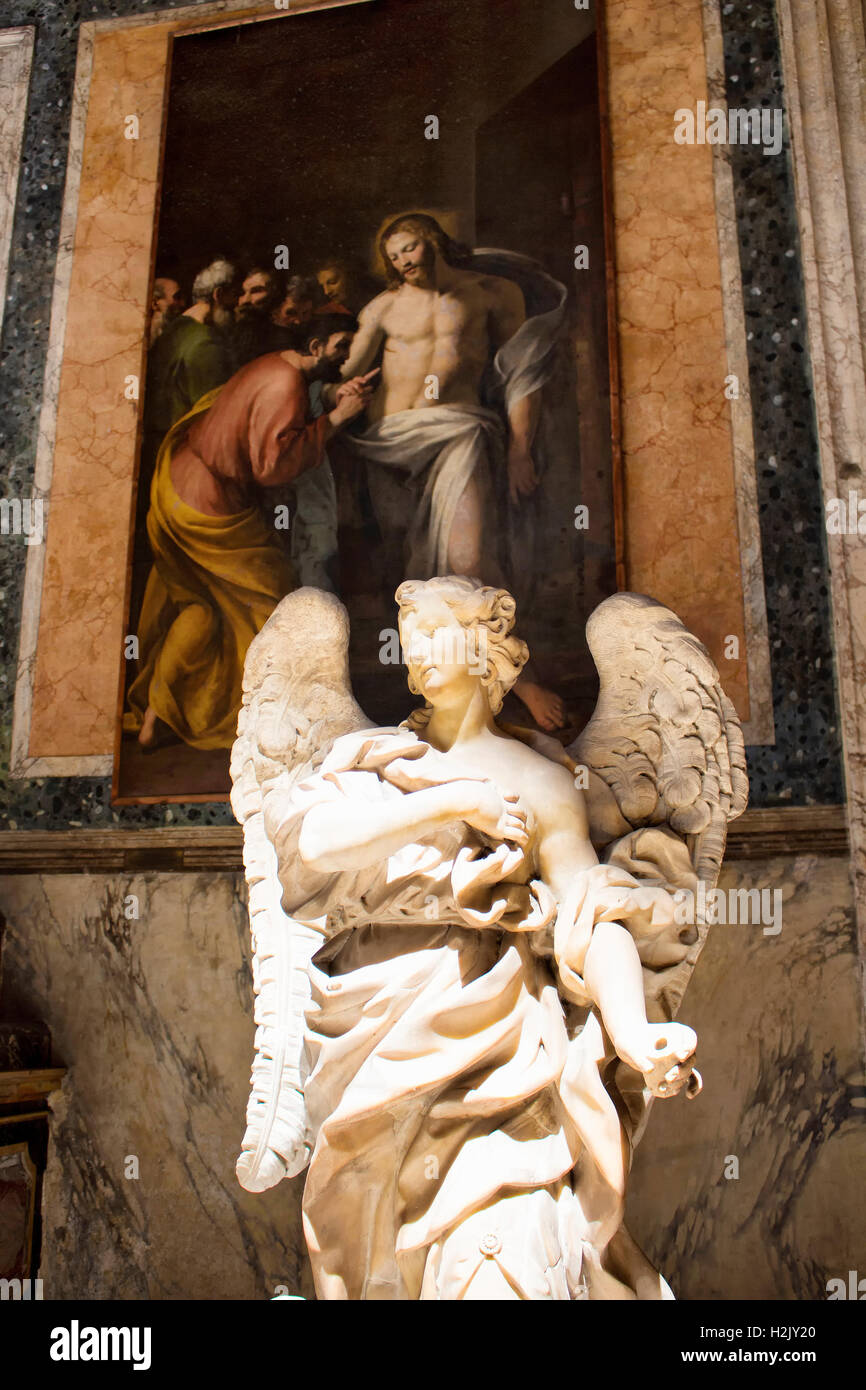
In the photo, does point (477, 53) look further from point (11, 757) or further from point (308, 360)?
point (11, 757)

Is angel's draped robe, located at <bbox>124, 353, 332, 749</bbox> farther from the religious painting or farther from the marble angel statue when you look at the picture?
the marble angel statue

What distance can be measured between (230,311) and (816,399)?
2541 millimetres

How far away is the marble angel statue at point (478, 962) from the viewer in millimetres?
2967

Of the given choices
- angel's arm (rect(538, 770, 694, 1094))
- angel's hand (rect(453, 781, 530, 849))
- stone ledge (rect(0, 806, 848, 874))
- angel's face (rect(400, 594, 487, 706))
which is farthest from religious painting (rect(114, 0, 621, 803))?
angel's hand (rect(453, 781, 530, 849))

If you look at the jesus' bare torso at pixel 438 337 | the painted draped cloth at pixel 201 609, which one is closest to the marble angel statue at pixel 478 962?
the painted draped cloth at pixel 201 609

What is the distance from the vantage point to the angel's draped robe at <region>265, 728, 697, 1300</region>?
2.95m

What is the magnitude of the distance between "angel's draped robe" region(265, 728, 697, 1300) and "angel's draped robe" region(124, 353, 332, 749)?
205cm

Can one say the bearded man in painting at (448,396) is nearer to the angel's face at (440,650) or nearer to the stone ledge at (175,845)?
the stone ledge at (175,845)

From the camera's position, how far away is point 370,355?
5.59m

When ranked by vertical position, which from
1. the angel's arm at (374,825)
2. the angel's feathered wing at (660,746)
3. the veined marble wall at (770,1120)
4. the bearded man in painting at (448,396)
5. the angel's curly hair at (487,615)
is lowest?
the veined marble wall at (770,1120)

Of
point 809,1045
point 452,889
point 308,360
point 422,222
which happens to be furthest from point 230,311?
point 809,1045

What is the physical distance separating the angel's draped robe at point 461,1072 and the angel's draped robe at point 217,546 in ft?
6.73
